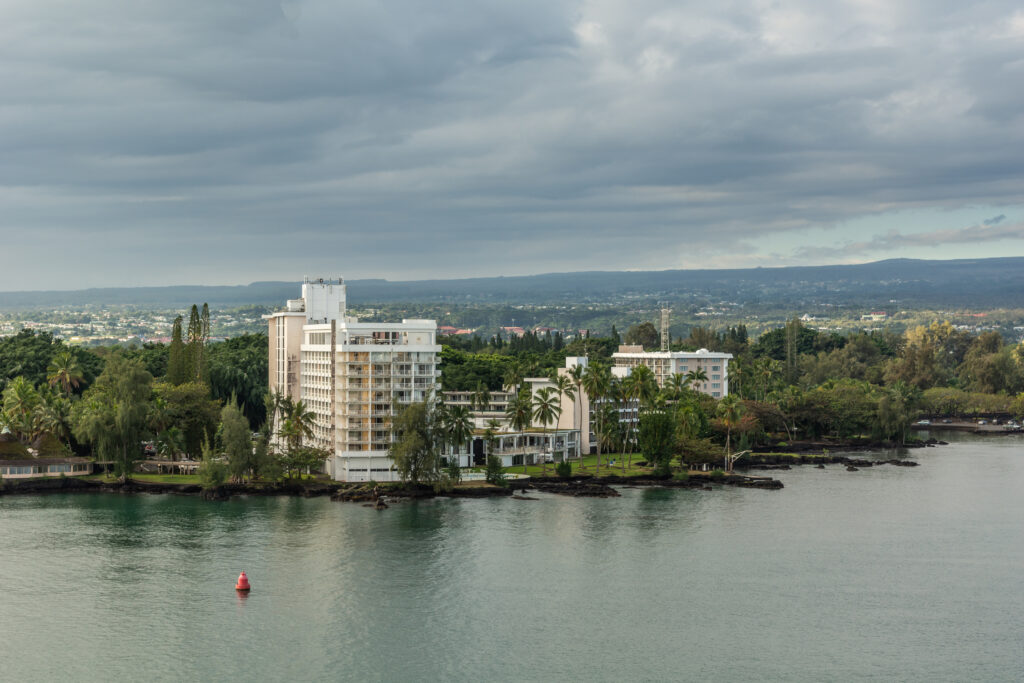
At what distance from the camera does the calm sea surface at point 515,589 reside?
42906 mm

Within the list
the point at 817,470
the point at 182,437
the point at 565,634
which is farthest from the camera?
the point at 817,470

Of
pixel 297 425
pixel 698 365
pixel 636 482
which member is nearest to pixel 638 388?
pixel 636 482

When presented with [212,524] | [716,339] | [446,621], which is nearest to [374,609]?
[446,621]

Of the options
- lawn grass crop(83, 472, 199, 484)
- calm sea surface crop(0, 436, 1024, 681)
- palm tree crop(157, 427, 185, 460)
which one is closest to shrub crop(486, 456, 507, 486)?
calm sea surface crop(0, 436, 1024, 681)

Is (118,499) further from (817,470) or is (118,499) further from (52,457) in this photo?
(817,470)

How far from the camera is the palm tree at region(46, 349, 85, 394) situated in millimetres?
97250

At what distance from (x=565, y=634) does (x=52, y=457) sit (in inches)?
1961

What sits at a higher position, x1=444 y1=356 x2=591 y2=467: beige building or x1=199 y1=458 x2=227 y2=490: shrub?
x1=444 y1=356 x2=591 y2=467: beige building

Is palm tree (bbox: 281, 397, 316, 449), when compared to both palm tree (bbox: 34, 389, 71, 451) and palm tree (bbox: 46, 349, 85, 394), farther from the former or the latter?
palm tree (bbox: 46, 349, 85, 394)

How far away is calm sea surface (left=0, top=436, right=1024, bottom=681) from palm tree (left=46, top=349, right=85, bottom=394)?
24.2 m

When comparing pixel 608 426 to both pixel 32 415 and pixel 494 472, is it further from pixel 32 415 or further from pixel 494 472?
pixel 32 415

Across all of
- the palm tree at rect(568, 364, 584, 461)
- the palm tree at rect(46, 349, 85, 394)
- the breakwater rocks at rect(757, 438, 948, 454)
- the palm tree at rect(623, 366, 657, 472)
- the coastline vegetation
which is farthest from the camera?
the breakwater rocks at rect(757, 438, 948, 454)

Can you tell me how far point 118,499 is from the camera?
75438 mm

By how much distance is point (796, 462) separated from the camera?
100 metres
